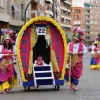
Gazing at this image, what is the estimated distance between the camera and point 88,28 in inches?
7210

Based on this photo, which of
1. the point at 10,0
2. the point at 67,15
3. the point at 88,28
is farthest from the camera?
the point at 88,28

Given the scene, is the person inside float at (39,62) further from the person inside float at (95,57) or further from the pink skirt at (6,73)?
the person inside float at (95,57)

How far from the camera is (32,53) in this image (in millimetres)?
13484

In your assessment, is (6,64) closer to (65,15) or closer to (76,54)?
(76,54)

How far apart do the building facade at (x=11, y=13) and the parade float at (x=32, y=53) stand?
23731mm

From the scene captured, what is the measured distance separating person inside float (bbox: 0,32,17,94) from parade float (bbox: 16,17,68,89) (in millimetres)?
248

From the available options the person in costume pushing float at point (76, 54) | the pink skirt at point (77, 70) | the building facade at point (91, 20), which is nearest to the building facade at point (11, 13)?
the person in costume pushing float at point (76, 54)

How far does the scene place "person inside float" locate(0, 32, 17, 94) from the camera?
42.9 feet

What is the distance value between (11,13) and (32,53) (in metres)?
30.2

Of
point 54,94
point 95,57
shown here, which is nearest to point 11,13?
point 95,57

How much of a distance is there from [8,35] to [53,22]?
4.75 ft

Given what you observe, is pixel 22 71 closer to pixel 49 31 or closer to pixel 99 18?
pixel 49 31

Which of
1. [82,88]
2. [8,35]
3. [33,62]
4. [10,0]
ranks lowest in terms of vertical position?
[82,88]

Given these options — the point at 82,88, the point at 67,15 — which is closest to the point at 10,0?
the point at 82,88
